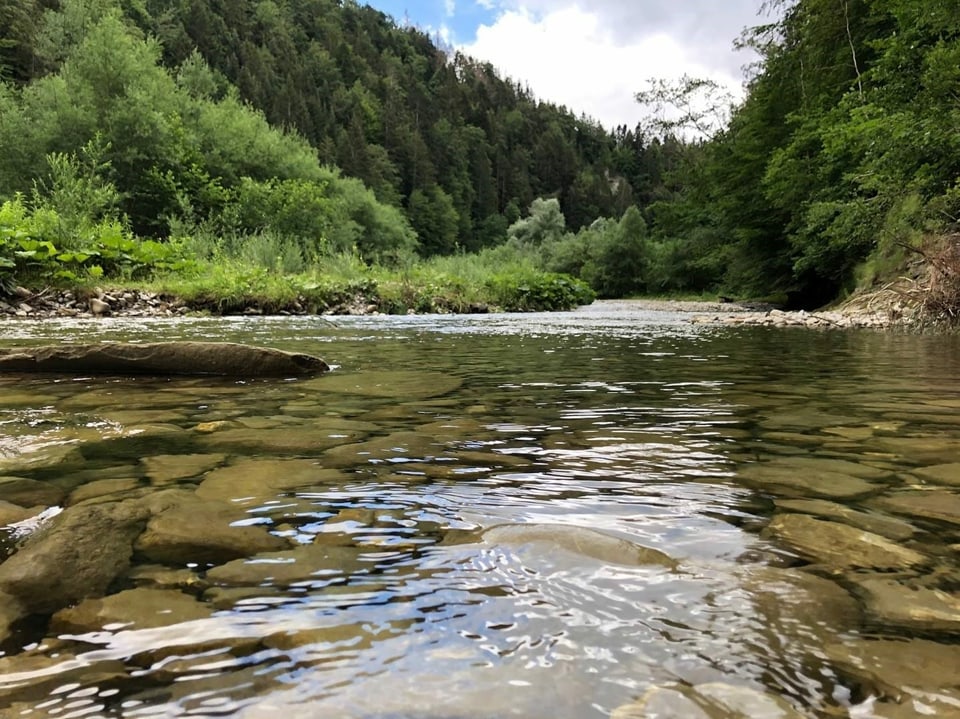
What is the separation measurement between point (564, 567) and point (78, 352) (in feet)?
14.2

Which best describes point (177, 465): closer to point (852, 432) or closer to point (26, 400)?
point (26, 400)

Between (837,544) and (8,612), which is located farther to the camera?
(837,544)

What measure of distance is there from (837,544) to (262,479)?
1.55 m

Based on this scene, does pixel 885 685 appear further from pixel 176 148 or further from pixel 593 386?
pixel 176 148

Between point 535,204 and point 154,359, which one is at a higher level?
point 535,204

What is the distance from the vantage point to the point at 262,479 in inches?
74.4

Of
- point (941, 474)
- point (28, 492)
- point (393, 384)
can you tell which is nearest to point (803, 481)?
point (941, 474)

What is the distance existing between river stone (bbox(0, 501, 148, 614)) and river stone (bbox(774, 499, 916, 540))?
1606mm

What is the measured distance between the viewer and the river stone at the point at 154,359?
433 centimetres

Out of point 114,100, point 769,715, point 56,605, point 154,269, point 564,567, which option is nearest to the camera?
point 769,715

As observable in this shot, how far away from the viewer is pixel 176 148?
2559 centimetres

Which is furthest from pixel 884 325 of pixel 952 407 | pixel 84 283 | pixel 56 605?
pixel 84 283

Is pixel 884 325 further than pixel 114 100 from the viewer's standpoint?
No

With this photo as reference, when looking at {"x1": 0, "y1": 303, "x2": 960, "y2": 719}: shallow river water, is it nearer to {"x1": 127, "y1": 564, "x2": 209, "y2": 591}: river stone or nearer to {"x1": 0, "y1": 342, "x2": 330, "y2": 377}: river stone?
{"x1": 127, "y1": 564, "x2": 209, "y2": 591}: river stone
